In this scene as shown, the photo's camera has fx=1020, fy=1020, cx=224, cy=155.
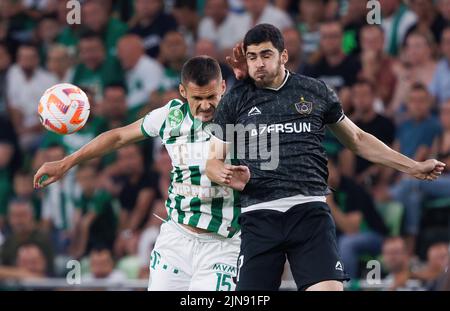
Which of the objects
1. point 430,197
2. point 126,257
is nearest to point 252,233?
point 430,197

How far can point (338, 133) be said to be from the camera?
750 cm

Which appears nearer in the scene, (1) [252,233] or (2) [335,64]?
(1) [252,233]

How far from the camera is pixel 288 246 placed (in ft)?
23.0

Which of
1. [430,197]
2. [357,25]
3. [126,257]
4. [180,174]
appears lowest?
[126,257]

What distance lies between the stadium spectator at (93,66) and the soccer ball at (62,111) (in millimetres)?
5667

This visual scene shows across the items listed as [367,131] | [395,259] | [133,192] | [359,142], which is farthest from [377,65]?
[359,142]

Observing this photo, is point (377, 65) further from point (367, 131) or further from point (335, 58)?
point (367, 131)

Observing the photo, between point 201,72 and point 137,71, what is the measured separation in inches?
248

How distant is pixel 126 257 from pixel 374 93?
11.9ft

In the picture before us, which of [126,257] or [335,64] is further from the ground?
[335,64]

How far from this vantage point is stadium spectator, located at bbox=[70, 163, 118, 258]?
12797mm
